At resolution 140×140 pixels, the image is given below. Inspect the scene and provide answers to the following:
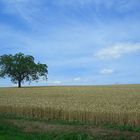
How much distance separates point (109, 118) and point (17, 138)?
7908mm

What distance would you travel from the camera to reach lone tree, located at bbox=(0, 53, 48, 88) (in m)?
91.6

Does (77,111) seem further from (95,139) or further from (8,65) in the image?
(8,65)

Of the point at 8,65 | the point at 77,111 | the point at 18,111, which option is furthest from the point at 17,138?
the point at 8,65

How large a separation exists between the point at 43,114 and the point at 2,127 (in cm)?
702

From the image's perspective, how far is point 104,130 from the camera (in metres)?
17.8

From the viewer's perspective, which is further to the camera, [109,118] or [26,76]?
[26,76]

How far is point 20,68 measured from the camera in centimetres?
9131

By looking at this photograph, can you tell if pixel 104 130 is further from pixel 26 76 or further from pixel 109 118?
pixel 26 76

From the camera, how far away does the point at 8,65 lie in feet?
302

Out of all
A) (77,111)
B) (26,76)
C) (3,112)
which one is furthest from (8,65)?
(77,111)

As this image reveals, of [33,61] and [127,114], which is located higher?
[33,61]

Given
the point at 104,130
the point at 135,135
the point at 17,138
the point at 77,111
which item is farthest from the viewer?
the point at 77,111

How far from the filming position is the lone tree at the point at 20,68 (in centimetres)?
9162

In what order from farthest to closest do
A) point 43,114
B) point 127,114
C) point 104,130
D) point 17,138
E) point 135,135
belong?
point 43,114
point 127,114
point 104,130
point 135,135
point 17,138
